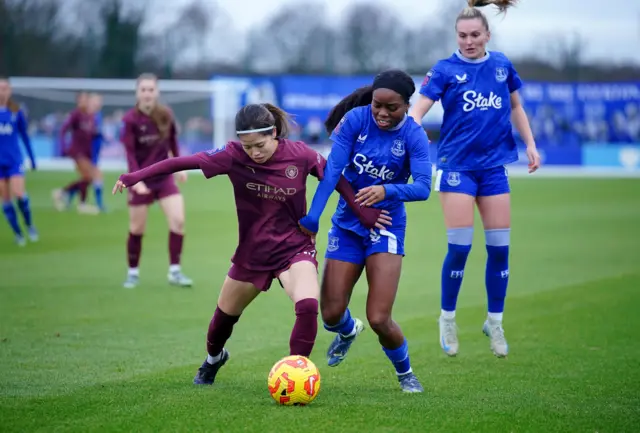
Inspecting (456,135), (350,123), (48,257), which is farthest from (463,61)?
(48,257)

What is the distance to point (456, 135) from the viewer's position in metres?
7.69

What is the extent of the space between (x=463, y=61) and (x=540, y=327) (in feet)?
10.1

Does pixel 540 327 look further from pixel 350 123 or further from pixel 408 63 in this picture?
pixel 408 63

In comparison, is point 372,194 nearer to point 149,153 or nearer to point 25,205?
point 149,153

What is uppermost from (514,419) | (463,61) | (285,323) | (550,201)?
(463,61)

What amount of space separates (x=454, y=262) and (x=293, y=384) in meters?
2.34

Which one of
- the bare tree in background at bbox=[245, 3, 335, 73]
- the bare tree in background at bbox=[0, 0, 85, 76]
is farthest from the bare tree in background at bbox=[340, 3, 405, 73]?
the bare tree in background at bbox=[0, 0, 85, 76]

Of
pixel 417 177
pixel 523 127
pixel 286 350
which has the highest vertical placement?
pixel 523 127

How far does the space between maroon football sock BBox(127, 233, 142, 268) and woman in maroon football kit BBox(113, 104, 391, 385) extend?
17.9 ft

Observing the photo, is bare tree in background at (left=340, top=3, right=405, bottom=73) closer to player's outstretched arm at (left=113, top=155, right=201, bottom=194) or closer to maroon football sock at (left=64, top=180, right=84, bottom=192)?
maroon football sock at (left=64, top=180, right=84, bottom=192)

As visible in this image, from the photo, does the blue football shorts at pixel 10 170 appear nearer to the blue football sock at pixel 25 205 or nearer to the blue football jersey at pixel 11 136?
the blue football jersey at pixel 11 136

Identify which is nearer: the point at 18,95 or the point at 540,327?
the point at 540,327

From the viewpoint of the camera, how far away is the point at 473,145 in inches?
300

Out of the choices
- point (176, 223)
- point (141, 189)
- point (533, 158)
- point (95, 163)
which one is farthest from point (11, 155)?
point (533, 158)
